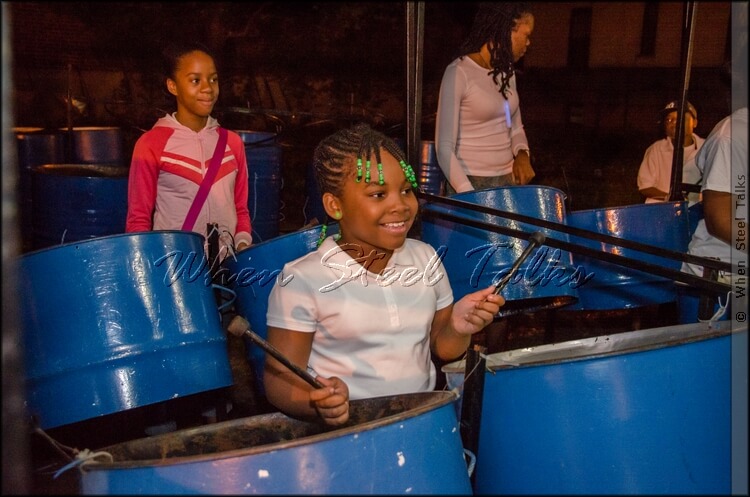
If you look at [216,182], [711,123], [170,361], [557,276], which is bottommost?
[170,361]

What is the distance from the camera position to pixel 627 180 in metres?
11.1

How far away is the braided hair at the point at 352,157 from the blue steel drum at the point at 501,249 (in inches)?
35.2

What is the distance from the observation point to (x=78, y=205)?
3.98 m

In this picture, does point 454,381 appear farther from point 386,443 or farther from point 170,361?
point 170,361

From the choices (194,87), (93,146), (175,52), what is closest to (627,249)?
(194,87)

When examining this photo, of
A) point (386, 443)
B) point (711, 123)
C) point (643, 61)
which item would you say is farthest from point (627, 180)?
point (386, 443)

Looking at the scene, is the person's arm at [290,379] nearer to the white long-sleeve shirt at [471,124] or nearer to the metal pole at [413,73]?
the metal pole at [413,73]

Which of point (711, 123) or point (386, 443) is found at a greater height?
point (711, 123)

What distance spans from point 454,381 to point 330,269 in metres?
0.37

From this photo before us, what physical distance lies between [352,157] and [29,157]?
4682 millimetres

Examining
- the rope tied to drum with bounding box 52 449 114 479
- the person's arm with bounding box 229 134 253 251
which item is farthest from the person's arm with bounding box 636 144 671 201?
the rope tied to drum with bounding box 52 449 114 479

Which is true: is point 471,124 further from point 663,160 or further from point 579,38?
point 579,38

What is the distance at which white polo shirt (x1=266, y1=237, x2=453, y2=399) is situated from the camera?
171 cm

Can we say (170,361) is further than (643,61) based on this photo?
No
